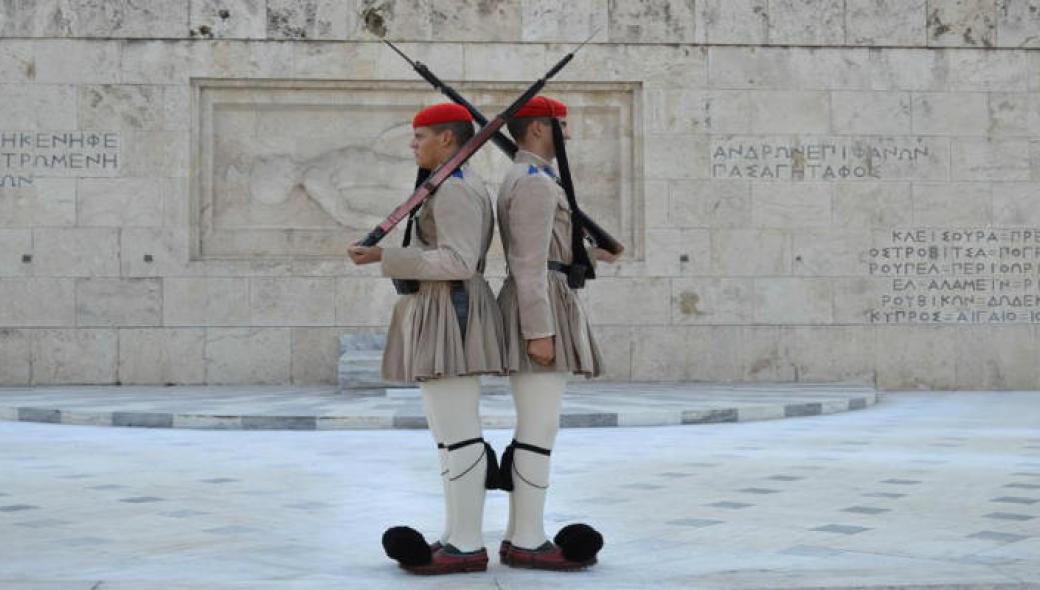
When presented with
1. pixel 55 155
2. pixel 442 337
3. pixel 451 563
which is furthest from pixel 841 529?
pixel 55 155

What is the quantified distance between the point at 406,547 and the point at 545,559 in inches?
19.2

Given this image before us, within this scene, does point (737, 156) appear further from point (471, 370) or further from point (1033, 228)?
point (471, 370)

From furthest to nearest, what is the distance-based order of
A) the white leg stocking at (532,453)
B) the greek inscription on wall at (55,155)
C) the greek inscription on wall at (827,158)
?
the greek inscription on wall at (827,158) → the greek inscription on wall at (55,155) → the white leg stocking at (532,453)

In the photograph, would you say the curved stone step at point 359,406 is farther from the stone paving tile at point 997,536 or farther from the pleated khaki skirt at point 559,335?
the pleated khaki skirt at point 559,335

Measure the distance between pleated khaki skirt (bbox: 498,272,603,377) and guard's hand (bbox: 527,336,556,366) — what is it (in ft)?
0.21

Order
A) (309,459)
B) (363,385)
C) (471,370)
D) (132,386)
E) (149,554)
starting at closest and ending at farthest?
(471,370), (149,554), (309,459), (363,385), (132,386)

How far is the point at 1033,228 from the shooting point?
47.4ft

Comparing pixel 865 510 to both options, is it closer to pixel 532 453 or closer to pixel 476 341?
pixel 532 453

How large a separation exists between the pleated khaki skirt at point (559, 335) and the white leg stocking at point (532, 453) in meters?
0.06

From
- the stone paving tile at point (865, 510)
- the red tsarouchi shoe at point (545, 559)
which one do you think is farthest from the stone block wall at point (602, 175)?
the red tsarouchi shoe at point (545, 559)

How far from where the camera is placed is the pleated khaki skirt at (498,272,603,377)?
13.8 feet

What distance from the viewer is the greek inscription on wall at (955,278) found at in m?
14.3

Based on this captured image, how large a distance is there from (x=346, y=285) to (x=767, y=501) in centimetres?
875

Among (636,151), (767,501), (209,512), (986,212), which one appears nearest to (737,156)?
(636,151)
